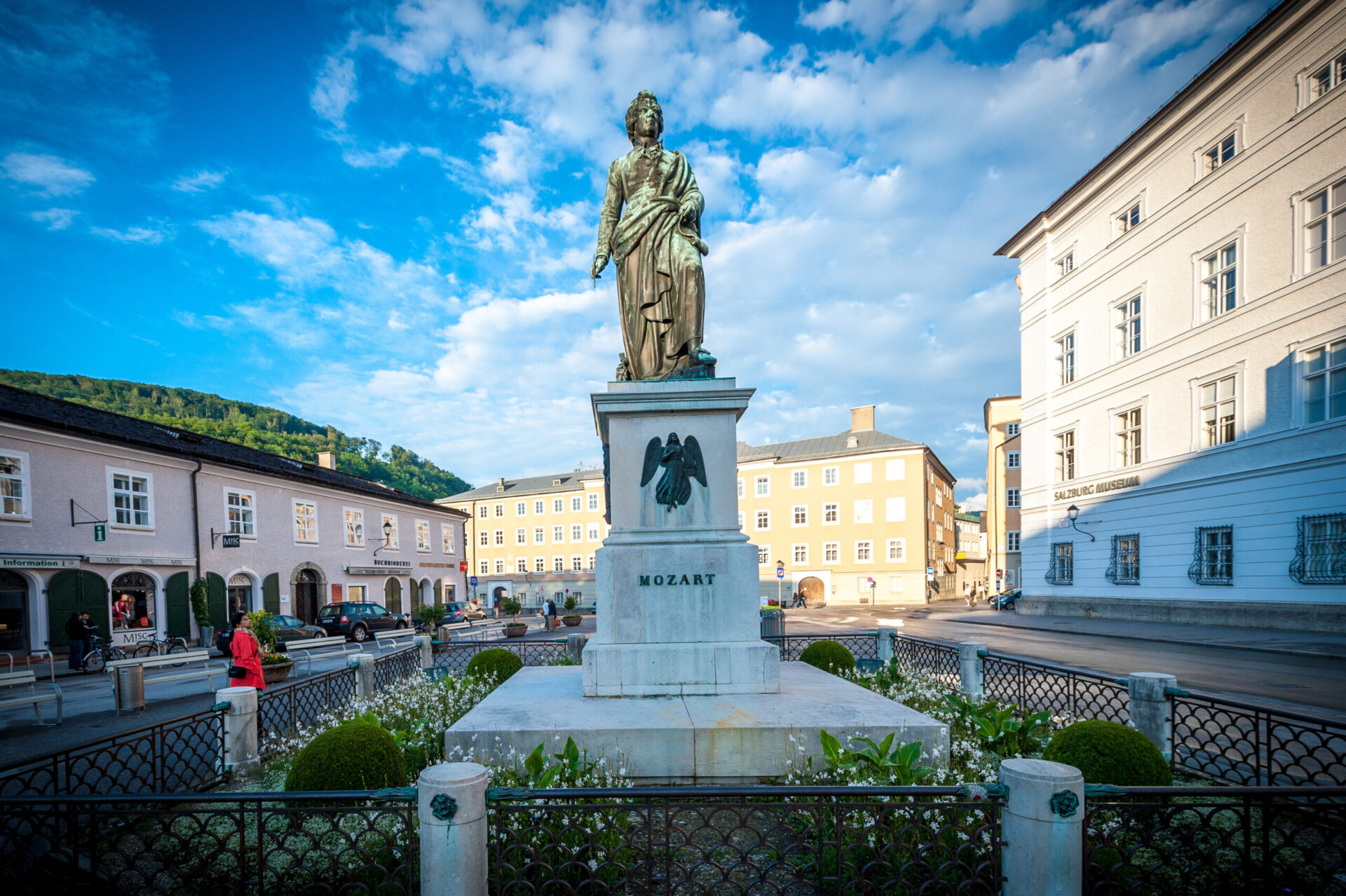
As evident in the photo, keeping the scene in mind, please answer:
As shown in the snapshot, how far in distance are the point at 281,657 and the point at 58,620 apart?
12.5 meters

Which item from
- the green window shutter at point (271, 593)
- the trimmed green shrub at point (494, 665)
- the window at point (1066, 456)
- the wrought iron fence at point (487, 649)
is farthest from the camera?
the green window shutter at point (271, 593)

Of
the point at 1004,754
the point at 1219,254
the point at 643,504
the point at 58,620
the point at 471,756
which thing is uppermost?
the point at 1219,254

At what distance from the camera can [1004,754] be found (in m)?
6.14

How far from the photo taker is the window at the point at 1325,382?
17141 millimetres

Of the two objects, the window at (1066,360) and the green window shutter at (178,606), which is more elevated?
the window at (1066,360)

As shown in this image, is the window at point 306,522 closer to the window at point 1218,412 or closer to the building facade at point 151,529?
the building facade at point 151,529

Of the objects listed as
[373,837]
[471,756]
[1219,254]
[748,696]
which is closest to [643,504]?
[748,696]

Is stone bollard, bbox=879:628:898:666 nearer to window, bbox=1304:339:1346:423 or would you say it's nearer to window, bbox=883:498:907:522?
window, bbox=1304:339:1346:423

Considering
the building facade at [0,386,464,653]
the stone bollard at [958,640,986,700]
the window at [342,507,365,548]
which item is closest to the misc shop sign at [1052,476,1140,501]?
the stone bollard at [958,640,986,700]

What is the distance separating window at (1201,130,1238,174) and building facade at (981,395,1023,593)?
1236 inches

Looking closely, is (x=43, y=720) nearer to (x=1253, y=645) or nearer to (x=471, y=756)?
(x=471, y=756)

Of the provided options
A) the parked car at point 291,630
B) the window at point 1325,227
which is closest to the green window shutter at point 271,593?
the parked car at point 291,630

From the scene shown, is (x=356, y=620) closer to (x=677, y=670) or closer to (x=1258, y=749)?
(x=677, y=670)

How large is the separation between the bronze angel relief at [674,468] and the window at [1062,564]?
2690cm
